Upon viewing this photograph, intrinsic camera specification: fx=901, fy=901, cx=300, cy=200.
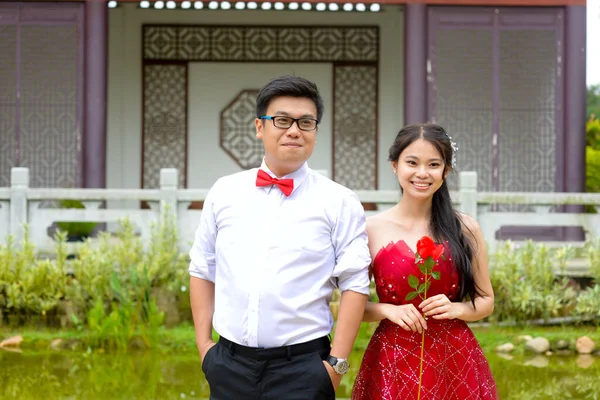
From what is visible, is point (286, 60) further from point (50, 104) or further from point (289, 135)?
point (289, 135)

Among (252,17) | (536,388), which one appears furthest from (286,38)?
(536,388)

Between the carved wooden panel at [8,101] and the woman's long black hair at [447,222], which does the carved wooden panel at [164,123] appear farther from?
the woman's long black hair at [447,222]

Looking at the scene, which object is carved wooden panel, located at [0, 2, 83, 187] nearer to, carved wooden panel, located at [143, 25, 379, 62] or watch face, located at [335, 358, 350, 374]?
carved wooden panel, located at [143, 25, 379, 62]

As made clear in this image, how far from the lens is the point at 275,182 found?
2.86 meters

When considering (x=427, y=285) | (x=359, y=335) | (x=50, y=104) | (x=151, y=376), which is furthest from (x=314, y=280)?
(x=50, y=104)

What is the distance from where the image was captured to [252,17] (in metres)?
11.8

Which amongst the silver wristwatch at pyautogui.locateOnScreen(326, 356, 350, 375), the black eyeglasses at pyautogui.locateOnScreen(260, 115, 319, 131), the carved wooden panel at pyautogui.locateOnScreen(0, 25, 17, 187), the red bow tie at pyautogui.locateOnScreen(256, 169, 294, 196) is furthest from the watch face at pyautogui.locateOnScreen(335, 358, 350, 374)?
the carved wooden panel at pyautogui.locateOnScreen(0, 25, 17, 187)

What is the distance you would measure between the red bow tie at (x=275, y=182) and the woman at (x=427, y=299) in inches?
17.7

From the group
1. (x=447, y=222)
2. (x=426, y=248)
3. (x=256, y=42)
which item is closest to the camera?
(x=426, y=248)

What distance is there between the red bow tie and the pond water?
3.17 m

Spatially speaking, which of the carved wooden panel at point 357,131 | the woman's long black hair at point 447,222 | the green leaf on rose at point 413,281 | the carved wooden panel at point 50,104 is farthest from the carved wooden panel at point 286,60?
the green leaf on rose at point 413,281

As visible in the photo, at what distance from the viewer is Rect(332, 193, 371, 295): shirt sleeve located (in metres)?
2.80

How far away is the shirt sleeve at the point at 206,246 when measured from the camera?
296 cm

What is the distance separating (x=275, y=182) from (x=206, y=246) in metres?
0.34
